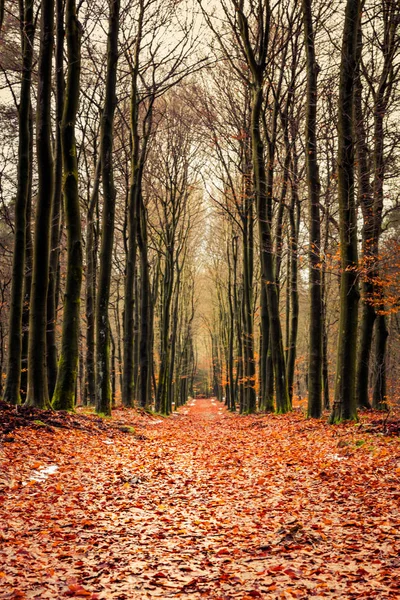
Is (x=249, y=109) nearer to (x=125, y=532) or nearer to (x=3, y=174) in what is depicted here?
(x=3, y=174)

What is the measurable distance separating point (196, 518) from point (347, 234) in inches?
293

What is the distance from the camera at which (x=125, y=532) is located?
4.84 m

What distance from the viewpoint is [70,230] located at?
11.4m

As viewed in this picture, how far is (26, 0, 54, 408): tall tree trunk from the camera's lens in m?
9.50

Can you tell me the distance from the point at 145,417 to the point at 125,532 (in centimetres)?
1261

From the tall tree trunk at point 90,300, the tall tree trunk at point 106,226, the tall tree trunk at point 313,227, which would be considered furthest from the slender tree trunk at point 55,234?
the tall tree trunk at point 313,227

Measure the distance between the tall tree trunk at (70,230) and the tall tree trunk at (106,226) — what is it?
162 cm

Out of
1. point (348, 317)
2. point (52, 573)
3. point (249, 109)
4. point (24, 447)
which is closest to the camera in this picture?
point (52, 573)

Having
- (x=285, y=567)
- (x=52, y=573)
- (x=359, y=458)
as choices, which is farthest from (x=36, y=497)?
(x=359, y=458)

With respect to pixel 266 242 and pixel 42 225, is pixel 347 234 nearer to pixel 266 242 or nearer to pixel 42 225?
pixel 266 242

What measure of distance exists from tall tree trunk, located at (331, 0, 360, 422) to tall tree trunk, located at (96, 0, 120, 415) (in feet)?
20.0

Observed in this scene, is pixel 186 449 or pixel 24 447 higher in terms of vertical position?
pixel 24 447

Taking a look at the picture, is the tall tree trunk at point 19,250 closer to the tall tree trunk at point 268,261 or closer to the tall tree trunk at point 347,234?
the tall tree trunk at point 347,234

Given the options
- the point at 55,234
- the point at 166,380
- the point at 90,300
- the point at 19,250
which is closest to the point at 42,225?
the point at 19,250
